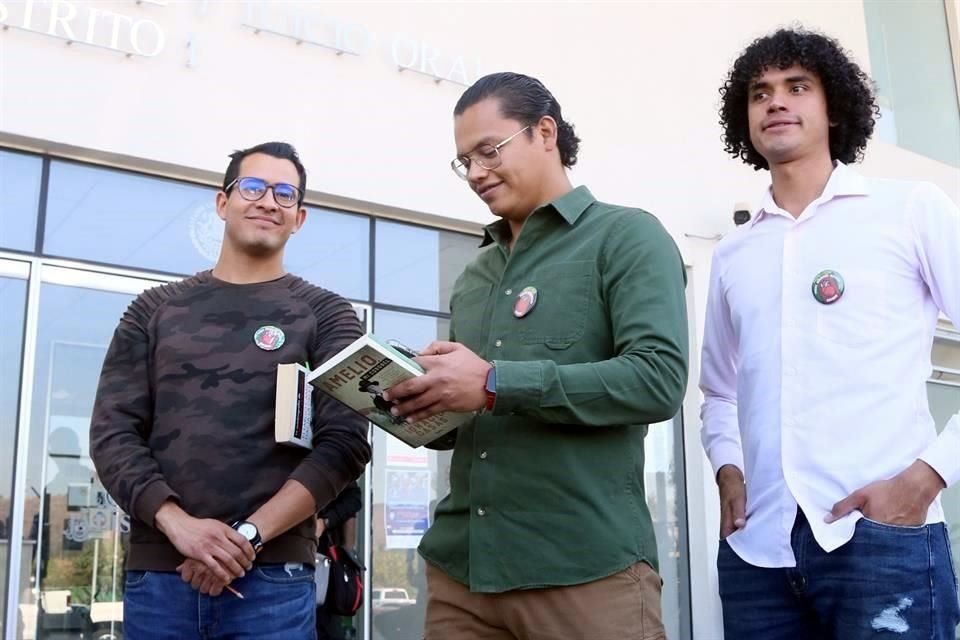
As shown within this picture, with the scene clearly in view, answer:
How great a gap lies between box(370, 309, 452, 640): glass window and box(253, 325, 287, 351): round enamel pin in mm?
4200

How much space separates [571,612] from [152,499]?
1106mm

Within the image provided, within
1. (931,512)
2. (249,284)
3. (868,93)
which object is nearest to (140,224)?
(249,284)

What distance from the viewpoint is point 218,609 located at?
2.40m

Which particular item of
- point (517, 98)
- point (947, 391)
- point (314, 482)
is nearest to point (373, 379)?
point (314, 482)

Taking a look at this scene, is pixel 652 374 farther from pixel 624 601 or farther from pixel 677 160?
pixel 677 160

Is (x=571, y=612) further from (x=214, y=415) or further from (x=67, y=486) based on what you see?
(x=67, y=486)

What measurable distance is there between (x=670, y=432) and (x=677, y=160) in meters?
2.45

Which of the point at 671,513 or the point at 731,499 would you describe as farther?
the point at 671,513

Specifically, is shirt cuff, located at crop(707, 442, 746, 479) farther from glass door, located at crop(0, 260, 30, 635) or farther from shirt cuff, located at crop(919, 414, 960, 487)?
glass door, located at crop(0, 260, 30, 635)

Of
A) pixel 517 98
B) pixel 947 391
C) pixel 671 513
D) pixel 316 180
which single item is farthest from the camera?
pixel 947 391

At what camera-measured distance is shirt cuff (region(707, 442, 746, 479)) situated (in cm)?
239

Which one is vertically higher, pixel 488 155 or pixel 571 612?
pixel 488 155

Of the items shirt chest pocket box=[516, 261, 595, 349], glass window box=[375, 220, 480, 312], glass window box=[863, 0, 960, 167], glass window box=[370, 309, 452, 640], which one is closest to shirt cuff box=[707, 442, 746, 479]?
shirt chest pocket box=[516, 261, 595, 349]

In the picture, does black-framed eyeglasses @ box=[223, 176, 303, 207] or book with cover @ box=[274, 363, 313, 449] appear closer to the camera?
book with cover @ box=[274, 363, 313, 449]
